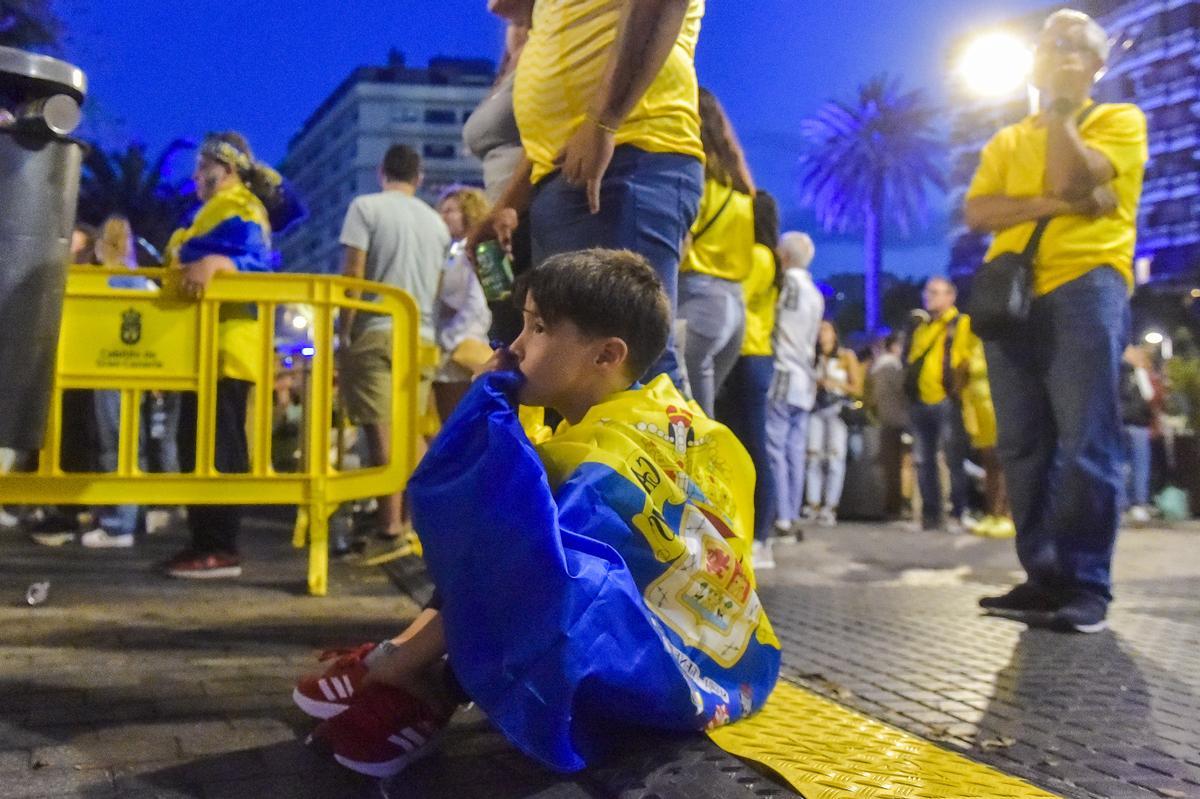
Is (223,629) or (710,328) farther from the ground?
(710,328)

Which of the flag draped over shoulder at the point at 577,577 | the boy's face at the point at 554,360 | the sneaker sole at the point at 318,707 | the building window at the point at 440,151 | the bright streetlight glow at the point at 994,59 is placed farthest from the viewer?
the building window at the point at 440,151

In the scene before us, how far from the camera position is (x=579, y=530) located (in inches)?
78.4

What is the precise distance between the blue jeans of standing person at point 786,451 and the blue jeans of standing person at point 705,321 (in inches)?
86.1

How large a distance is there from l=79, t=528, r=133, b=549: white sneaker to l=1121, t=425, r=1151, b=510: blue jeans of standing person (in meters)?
8.73

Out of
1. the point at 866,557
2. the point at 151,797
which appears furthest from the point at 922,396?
the point at 151,797

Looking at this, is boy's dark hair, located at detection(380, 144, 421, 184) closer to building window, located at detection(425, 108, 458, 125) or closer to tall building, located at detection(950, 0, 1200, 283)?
tall building, located at detection(950, 0, 1200, 283)

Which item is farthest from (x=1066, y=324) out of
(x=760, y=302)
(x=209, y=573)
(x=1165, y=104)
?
(x=1165, y=104)

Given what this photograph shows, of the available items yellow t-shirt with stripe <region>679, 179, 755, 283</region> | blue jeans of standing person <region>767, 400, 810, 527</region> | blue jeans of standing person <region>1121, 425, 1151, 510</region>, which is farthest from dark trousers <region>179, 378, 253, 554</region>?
blue jeans of standing person <region>1121, 425, 1151, 510</region>

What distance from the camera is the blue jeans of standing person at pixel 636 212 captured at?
2605 mm

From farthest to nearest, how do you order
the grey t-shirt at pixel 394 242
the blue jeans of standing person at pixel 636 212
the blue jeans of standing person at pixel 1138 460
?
the blue jeans of standing person at pixel 1138 460, the grey t-shirt at pixel 394 242, the blue jeans of standing person at pixel 636 212

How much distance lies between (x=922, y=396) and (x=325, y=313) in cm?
556

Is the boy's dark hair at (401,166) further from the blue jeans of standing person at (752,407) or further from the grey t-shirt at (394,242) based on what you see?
the blue jeans of standing person at (752,407)

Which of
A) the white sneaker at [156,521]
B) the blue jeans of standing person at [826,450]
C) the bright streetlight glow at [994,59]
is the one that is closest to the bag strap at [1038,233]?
the blue jeans of standing person at [826,450]

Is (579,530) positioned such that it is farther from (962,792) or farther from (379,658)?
(962,792)
